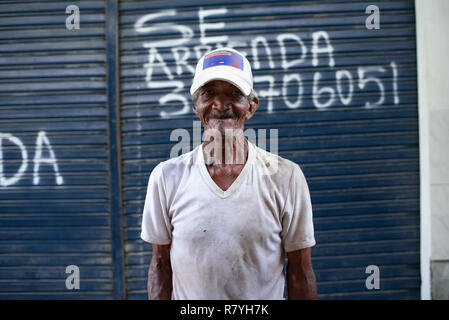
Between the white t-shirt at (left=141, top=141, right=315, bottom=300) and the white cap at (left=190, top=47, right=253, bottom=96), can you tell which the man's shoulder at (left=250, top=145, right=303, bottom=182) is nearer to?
the white t-shirt at (left=141, top=141, right=315, bottom=300)

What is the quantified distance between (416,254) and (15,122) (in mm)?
4523

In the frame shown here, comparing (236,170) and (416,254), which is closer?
(236,170)

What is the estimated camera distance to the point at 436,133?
3.67 meters

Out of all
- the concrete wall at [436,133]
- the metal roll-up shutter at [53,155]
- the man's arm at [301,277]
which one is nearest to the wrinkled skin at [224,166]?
the man's arm at [301,277]

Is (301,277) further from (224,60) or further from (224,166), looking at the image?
(224,60)

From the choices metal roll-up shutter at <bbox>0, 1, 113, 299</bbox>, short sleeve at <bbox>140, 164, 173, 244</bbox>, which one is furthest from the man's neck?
metal roll-up shutter at <bbox>0, 1, 113, 299</bbox>

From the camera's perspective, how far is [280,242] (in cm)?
174

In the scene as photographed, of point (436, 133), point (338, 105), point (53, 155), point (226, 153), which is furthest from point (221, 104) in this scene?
point (436, 133)

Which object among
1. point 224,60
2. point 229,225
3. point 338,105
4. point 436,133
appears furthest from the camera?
point 338,105

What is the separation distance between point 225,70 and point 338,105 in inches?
95.1

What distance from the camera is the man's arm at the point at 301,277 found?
5.88 ft

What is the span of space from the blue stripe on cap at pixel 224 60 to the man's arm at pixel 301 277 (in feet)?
3.21
